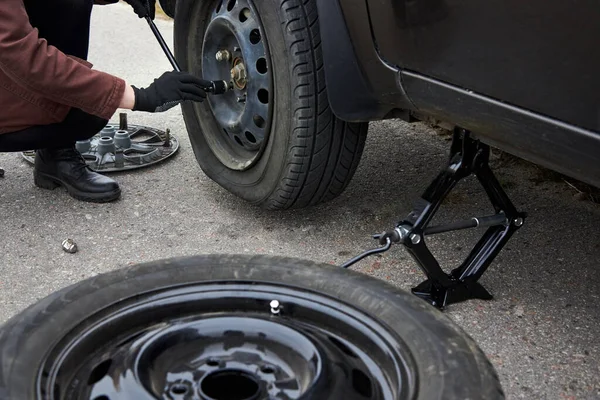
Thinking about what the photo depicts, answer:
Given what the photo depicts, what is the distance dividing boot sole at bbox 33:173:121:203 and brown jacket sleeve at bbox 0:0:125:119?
505 mm

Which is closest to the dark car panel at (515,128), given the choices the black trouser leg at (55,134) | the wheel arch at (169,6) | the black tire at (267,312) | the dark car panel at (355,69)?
the dark car panel at (355,69)

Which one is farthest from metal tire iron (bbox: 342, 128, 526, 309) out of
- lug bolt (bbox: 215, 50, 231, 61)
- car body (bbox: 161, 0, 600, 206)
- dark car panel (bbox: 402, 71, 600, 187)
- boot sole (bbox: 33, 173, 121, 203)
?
boot sole (bbox: 33, 173, 121, 203)

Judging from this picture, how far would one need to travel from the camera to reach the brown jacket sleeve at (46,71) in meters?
2.32

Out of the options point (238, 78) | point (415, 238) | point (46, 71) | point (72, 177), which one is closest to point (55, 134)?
point (72, 177)

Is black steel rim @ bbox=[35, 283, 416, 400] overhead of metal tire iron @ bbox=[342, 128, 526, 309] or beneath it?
overhead

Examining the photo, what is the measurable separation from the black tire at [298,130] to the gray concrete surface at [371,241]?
18 cm

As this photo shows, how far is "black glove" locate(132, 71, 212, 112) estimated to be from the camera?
2.52 meters

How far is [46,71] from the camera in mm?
2391

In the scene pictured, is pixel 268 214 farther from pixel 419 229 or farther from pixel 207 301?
pixel 207 301

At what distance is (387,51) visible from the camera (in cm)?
187

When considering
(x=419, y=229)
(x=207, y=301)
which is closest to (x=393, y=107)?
(x=419, y=229)

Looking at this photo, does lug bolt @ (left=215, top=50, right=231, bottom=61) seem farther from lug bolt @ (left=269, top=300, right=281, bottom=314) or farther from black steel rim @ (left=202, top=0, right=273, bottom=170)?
lug bolt @ (left=269, top=300, right=281, bottom=314)

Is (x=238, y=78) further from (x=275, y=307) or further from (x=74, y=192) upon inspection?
(x=275, y=307)

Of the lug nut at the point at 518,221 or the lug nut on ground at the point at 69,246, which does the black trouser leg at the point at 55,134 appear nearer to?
the lug nut on ground at the point at 69,246
